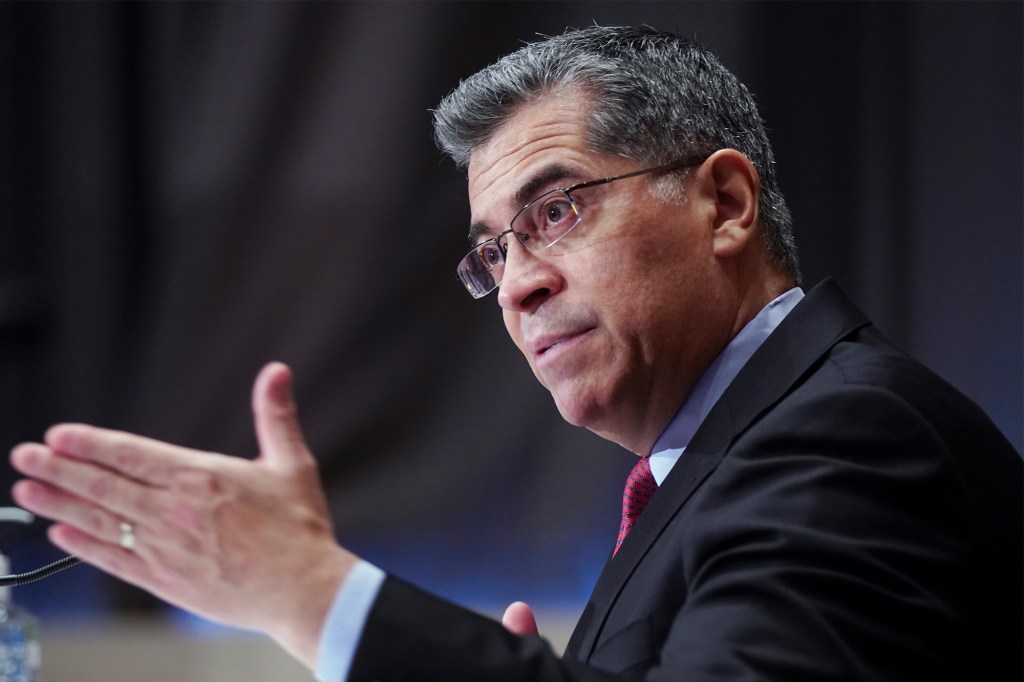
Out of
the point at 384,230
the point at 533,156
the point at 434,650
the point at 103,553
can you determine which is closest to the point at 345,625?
the point at 434,650

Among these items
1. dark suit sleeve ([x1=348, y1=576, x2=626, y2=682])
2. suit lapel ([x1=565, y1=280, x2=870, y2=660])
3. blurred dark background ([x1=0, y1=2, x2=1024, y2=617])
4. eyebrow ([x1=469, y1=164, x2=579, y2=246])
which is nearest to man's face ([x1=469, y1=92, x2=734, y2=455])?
eyebrow ([x1=469, y1=164, x2=579, y2=246])

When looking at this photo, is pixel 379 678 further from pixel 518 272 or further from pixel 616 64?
pixel 616 64

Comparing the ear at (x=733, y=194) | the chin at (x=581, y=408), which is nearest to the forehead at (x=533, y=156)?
the ear at (x=733, y=194)

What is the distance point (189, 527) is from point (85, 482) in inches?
3.5

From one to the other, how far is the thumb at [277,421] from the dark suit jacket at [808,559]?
0.45 feet

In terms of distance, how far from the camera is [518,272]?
155 cm

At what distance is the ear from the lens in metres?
1.54

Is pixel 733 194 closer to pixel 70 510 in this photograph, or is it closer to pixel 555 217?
pixel 555 217

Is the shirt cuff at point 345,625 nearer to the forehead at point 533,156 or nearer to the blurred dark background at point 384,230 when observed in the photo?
the forehead at point 533,156

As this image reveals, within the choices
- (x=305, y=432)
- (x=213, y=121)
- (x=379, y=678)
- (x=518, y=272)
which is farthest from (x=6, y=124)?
(x=379, y=678)

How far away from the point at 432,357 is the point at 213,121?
2.34ft

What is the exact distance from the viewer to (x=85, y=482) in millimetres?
863

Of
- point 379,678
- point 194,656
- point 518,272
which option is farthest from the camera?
point 194,656

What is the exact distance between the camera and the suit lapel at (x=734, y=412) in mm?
1225
